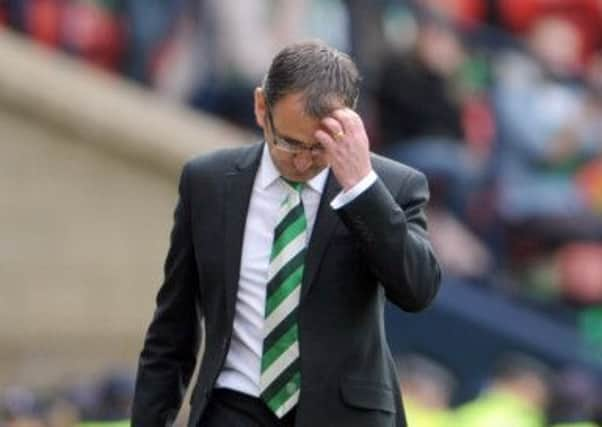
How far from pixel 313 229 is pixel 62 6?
7.72 meters

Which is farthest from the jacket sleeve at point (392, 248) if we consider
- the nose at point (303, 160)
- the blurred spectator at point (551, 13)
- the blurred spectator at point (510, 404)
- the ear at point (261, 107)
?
the blurred spectator at point (551, 13)

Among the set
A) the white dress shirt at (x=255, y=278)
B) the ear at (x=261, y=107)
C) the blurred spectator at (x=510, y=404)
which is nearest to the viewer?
the ear at (x=261, y=107)

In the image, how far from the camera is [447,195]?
12695mm

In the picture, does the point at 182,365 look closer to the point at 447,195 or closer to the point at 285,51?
the point at 285,51

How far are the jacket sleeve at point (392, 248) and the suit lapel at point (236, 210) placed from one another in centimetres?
32

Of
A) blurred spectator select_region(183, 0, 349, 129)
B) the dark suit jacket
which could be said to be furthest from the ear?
blurred spectator select_region(183, 0, 349, 129)

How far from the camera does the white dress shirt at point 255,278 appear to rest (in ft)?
16.3

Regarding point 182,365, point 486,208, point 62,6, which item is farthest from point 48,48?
point 182,365

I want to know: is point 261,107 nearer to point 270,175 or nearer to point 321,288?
point 270,175

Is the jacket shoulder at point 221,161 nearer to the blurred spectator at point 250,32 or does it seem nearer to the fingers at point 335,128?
the fingers at point 335,128

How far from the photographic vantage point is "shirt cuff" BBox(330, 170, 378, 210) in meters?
4.75

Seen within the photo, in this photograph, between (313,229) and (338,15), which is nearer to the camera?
(313,229)

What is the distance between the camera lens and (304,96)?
4.73 meters

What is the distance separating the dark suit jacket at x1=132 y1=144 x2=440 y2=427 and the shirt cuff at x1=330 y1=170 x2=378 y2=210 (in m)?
0.02
